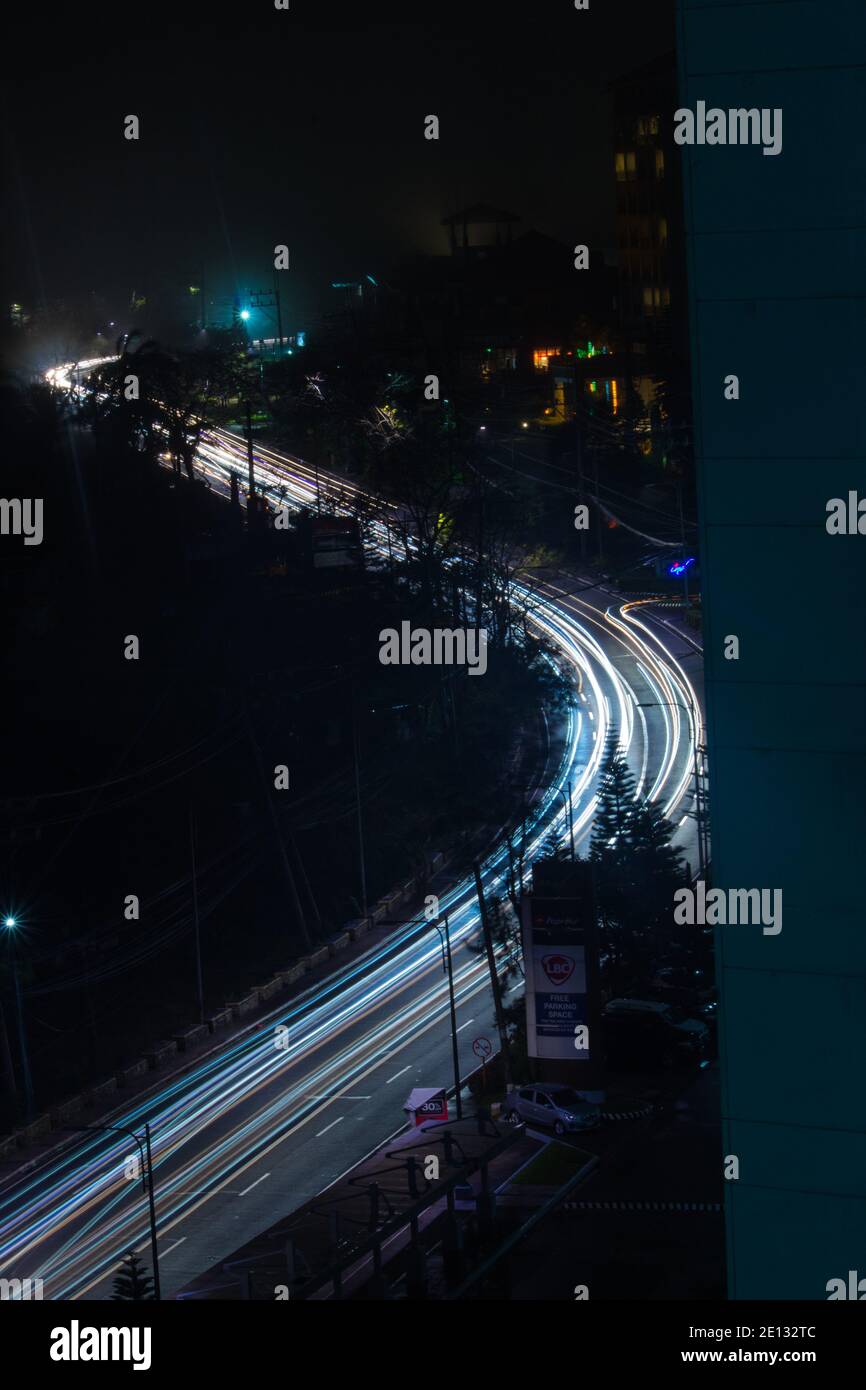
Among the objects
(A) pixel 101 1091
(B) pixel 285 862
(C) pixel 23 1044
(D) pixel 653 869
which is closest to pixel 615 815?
(D) pixel 653 869

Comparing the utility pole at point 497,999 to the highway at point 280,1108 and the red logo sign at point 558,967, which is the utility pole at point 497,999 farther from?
the red logo sign at point 558,967

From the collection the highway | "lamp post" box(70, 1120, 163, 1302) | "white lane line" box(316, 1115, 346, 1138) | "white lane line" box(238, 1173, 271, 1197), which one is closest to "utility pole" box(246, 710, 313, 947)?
the highway

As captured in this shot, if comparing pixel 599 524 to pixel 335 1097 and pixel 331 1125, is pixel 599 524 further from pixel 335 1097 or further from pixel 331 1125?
pixel 331 1125

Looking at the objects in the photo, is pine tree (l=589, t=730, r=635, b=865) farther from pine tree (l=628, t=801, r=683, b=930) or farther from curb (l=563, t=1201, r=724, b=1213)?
curb (l=563, t=1201, r=724, b=1213)

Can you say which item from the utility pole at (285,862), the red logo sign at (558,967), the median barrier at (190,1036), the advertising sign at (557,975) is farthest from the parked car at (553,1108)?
the utility pole at (285,862)

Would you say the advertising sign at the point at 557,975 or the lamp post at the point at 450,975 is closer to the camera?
the advertising sign at the point at 557,975

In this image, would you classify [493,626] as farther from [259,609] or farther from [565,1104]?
[565,1104]
